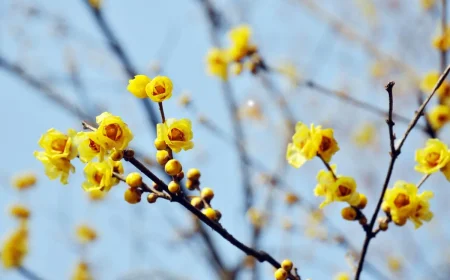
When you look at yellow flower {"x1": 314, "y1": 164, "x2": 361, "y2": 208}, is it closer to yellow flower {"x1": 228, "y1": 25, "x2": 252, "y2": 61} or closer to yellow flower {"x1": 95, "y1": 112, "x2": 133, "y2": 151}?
yellow flower {"x1": 95, "y1": 112, "x2": 133, "y2": 151}

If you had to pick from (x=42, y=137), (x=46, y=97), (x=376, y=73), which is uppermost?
(x=376, y=73)

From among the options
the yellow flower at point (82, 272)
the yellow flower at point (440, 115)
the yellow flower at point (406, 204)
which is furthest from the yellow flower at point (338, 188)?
the yellow flower at point (82, 272)

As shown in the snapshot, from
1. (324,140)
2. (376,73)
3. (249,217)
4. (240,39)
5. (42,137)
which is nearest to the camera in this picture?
(42,137)

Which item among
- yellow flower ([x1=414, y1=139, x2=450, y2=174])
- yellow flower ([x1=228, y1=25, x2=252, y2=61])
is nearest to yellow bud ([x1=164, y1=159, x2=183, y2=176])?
yellow flower ([x1=414, y1=139, x2=450, y2=174])

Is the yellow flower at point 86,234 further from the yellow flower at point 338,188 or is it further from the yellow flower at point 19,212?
the yellow flower at point 338,188

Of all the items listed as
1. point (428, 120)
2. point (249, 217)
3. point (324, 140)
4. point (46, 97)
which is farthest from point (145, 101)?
point (324, 140)

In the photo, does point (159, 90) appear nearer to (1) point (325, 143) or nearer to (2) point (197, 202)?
(2) point (197, 202)

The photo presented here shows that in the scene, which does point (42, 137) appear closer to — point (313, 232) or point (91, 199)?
point (91, 199)
